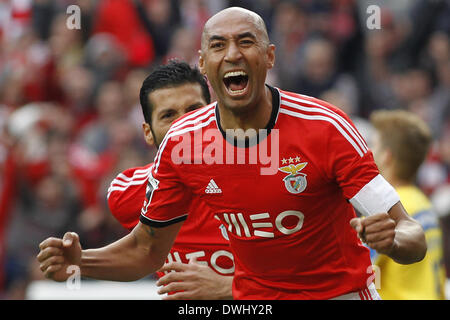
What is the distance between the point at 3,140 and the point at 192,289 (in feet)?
16.6

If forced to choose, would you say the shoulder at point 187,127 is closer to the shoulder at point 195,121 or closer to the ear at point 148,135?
the shoulder at point 195,121

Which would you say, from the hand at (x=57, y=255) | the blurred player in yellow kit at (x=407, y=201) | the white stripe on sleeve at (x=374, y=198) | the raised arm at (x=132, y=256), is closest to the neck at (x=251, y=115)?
the white stripe on sleeve at (x=374, y=198)

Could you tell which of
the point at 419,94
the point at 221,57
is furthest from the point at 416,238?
the point at 419,94

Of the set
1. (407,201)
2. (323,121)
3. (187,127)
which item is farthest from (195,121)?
(407,201)

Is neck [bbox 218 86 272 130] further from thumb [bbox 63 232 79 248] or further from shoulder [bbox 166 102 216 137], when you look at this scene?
thumb [bbox 63 232 79 248]

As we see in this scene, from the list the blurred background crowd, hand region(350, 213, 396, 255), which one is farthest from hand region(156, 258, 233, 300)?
the blurred background crowd

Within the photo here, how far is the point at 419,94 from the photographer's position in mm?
9977

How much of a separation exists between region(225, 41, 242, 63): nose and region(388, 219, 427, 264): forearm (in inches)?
38.5

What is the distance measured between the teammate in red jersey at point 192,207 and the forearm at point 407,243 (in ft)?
3.53

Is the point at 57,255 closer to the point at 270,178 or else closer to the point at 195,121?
the point at 195,121

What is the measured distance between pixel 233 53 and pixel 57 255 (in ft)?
3.97

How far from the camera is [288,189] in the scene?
3656 millimetres

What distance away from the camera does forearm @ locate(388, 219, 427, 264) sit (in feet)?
11.0

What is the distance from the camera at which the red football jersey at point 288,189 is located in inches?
140
